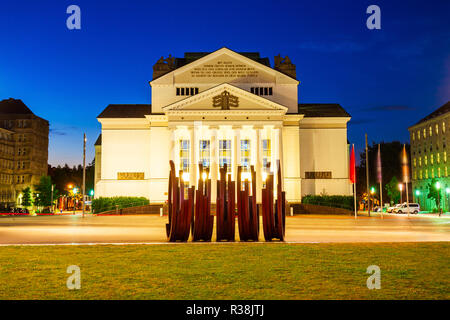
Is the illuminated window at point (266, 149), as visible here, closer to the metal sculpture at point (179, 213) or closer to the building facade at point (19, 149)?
the metal sculpture at point (179, 213)

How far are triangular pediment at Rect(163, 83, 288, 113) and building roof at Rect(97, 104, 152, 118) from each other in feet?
31.1

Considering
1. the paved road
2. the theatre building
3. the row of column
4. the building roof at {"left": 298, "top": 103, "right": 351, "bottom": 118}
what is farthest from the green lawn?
the building roof at {"left": 298, "top": 103, "right": 351, "bottom": 118}

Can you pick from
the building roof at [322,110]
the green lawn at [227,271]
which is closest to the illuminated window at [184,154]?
the building roof at [322,110]

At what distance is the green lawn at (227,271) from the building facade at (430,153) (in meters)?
72.1

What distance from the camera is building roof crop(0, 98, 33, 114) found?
111562mm

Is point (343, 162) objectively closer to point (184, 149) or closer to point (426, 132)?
point (184, 149)

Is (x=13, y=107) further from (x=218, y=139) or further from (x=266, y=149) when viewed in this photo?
(x=266, y=149)

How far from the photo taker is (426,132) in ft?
290

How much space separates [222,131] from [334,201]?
17.8 m

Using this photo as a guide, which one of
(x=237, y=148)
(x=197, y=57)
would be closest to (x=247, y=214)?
(x=237, y=148)

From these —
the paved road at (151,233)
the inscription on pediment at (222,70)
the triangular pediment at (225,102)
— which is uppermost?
the inscription on pediment at (222,70)

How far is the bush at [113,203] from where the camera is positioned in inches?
2164

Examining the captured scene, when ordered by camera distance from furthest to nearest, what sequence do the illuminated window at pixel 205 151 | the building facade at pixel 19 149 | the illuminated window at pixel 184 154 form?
the building facade at pixel 19 149
the illuminated window at pixel 184 154
the illuminated window at pixel 205 151

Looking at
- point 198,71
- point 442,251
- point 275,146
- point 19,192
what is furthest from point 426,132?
point 19,192
